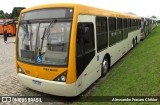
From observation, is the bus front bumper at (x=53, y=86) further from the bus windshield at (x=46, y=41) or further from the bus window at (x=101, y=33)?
the bus window at (x=101, y=33)

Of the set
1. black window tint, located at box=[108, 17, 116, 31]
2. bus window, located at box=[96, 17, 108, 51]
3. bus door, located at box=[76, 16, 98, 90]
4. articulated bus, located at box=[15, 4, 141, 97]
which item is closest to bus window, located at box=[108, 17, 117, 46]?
black window tint, located at box=[108, 17, 116, 31]

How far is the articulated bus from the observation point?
5637 mm

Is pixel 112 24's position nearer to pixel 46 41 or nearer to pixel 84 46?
pixel 84 46

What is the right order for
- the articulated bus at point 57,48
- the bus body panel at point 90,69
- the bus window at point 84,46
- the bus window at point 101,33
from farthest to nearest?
the bus window at point 101,33 < the bus body panel at point 90,69 < the bus window at point 84,46 < the articulated bus at point 57,48

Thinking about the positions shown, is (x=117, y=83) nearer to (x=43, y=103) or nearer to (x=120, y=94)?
(x=120, y=94)

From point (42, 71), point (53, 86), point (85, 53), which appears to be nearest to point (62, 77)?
point (53, 86)

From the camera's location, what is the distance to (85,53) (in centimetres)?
627

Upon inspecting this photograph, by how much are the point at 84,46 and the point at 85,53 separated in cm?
22

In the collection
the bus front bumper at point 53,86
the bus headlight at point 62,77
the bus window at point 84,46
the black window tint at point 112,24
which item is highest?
the black window tint at point 112,24

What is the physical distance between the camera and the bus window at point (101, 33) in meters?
7.53

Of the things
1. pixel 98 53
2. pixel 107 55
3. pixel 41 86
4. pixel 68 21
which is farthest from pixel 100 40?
pixel 41 86

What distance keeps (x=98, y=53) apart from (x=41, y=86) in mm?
2493

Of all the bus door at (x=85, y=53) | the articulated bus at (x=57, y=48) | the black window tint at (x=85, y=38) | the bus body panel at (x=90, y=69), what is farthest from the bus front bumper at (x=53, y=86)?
the black window tint at (x=85, y=38)

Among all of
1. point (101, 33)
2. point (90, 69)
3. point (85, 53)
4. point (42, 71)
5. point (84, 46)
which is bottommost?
point (90, 69)
